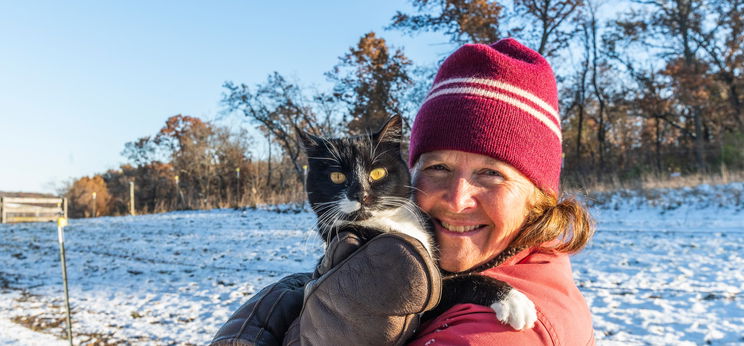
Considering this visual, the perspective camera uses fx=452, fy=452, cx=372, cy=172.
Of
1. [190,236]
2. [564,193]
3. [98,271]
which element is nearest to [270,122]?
[190,236]

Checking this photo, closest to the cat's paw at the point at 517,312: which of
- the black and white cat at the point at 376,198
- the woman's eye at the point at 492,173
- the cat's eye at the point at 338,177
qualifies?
the black and white cat at the point at 376,198

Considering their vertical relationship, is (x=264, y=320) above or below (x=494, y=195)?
below

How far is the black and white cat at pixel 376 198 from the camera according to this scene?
137 cm

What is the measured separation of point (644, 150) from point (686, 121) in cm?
213

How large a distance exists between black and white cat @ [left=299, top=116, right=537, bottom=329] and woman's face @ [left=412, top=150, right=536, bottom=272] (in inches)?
3.2

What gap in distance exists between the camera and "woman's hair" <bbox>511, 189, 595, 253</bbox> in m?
1.45

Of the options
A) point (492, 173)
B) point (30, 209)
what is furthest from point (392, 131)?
point (30, 209)

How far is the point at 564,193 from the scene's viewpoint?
5.68 ft

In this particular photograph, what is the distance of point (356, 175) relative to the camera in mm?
1894

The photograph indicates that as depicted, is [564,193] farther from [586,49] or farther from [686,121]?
[686,121]

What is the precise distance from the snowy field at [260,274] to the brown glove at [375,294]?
0.70 meters

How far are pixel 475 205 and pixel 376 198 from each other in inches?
18.4

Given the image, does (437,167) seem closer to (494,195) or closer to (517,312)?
(494,195)

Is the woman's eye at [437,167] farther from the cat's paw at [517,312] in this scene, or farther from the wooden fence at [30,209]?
the wooden fence at [30,209]
